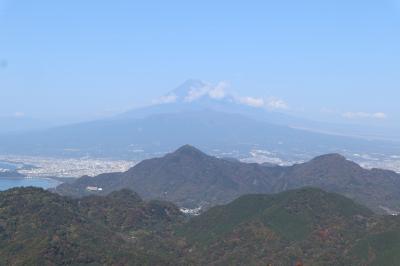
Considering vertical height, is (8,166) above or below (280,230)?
below

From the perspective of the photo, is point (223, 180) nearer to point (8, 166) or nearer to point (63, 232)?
point (63, 232)

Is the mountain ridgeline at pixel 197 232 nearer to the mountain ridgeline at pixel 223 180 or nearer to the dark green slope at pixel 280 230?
the dark green slope at pixel 280 230

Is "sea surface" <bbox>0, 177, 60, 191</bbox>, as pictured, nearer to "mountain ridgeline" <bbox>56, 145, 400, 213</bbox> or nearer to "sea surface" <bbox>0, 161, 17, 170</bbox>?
"mountain ridgeline" <bbox>56, 145, 400, 213</bbox>

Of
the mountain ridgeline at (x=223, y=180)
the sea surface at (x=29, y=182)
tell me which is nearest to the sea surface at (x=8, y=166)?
the sea surface at (x=29, y=182)

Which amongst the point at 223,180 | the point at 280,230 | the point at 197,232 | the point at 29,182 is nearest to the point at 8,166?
the point at 29,182

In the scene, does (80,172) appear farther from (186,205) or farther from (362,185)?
(362,185)

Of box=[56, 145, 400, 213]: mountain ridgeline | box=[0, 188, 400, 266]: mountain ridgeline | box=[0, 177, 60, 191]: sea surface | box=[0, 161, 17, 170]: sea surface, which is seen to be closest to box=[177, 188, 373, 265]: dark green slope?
box=[0, 188, 400, 266]: mountain ridgeline

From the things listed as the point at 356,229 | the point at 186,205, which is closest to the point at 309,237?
the point at 356,229
